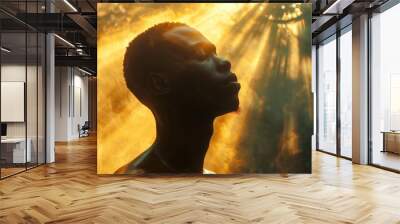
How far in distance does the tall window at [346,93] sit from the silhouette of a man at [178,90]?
154 inches

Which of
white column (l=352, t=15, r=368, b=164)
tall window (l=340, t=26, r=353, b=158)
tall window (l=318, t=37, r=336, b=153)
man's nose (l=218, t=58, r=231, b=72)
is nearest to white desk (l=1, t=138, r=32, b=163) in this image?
man's nose (l=218, t=58, r=231, b=72)

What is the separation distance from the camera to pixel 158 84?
266 inches

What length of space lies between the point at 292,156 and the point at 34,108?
554 cm

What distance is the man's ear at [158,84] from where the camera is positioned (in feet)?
22.1

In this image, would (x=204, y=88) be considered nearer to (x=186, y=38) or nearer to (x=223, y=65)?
(x=223, y=65)

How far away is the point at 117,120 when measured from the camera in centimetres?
670

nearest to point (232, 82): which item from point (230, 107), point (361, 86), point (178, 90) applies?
point (230, 107)

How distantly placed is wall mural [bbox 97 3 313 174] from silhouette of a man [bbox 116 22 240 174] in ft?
0.06

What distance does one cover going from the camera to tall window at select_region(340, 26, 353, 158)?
9.20 m

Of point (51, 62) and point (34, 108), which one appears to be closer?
point (34, 108)

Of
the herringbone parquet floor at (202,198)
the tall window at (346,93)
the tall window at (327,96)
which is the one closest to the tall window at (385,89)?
the tall window at (346,93)

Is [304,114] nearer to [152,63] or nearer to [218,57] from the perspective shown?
[218,57]

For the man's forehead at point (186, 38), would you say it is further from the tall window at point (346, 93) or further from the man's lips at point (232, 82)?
the tall window at point (346, 93)

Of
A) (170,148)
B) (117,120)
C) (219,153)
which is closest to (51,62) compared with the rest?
(117,120)
